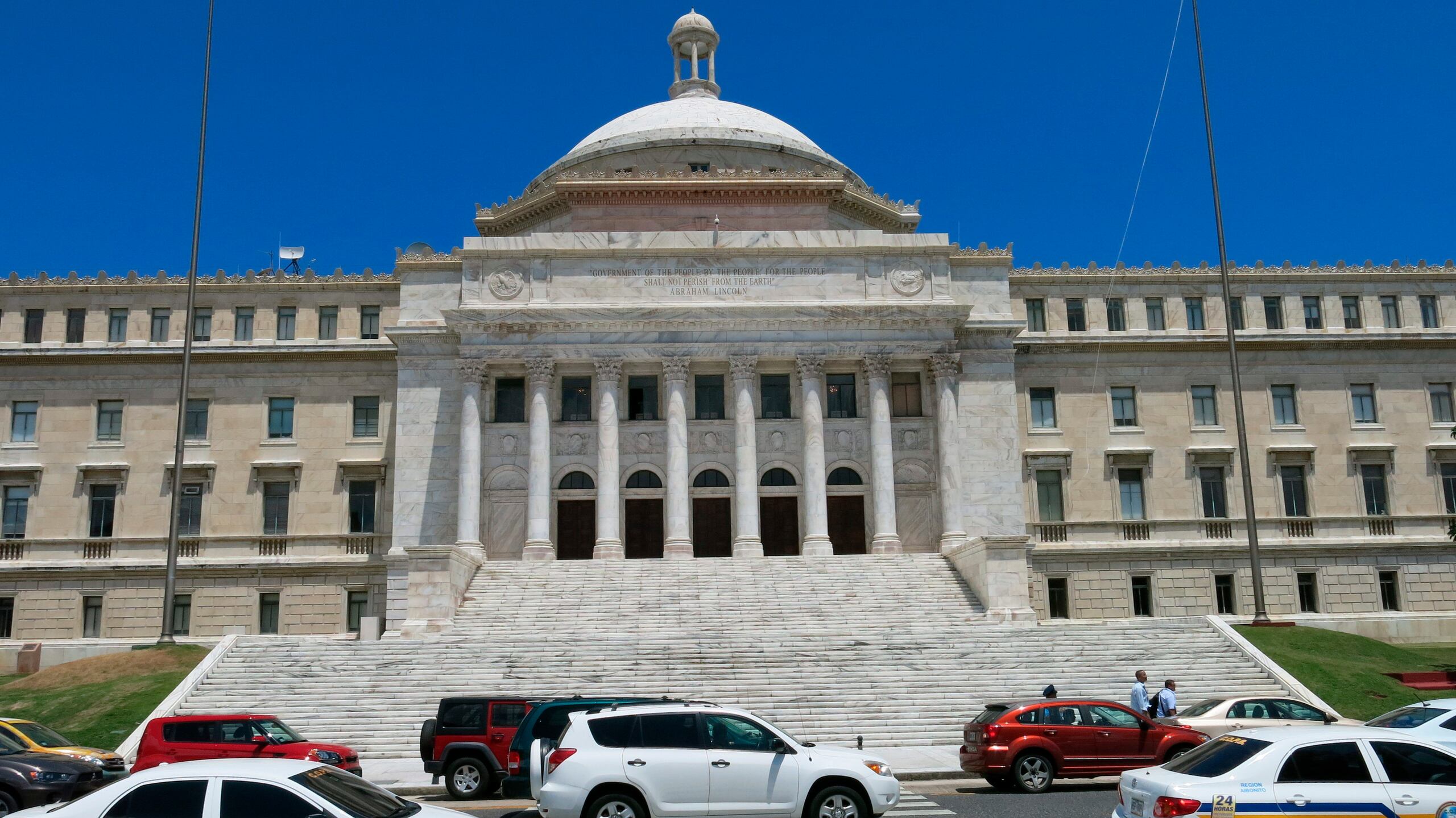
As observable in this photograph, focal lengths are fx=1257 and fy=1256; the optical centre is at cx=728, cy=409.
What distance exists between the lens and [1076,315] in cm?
5481

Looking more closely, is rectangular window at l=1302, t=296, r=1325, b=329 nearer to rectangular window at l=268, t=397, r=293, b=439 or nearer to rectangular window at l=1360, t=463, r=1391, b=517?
rectangular window at l=1360, t=463, r=1391, b=517

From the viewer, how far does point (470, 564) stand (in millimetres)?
43719

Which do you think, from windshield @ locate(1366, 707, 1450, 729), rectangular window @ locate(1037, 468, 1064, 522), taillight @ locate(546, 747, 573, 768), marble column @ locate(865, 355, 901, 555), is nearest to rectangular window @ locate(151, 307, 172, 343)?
marble column @ locate(865, 355, 901, 555)

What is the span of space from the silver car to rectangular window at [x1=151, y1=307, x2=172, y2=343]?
148 feet

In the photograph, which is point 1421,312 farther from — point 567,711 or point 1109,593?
point 567,711

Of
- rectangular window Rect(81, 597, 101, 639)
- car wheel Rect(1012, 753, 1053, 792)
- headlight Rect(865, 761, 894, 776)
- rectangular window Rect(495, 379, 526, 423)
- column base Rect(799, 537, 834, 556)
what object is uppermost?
rectangular window Rect(495, 379, 526, 423)

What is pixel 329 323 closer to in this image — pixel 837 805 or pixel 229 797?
pixel 837 805

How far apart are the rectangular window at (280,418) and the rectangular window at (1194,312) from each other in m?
38.7

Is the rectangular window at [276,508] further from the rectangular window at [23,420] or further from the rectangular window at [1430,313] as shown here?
the rectangular window at [1430,313]

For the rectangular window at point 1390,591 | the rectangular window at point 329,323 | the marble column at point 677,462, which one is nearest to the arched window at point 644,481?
the marble column at point 677,462

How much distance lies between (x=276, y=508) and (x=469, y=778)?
33276 millimetres

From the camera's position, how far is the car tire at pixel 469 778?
73.2 feet

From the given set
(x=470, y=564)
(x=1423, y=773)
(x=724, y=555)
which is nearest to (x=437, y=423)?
(x=470, y=564)

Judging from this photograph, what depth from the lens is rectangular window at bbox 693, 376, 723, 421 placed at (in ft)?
166
